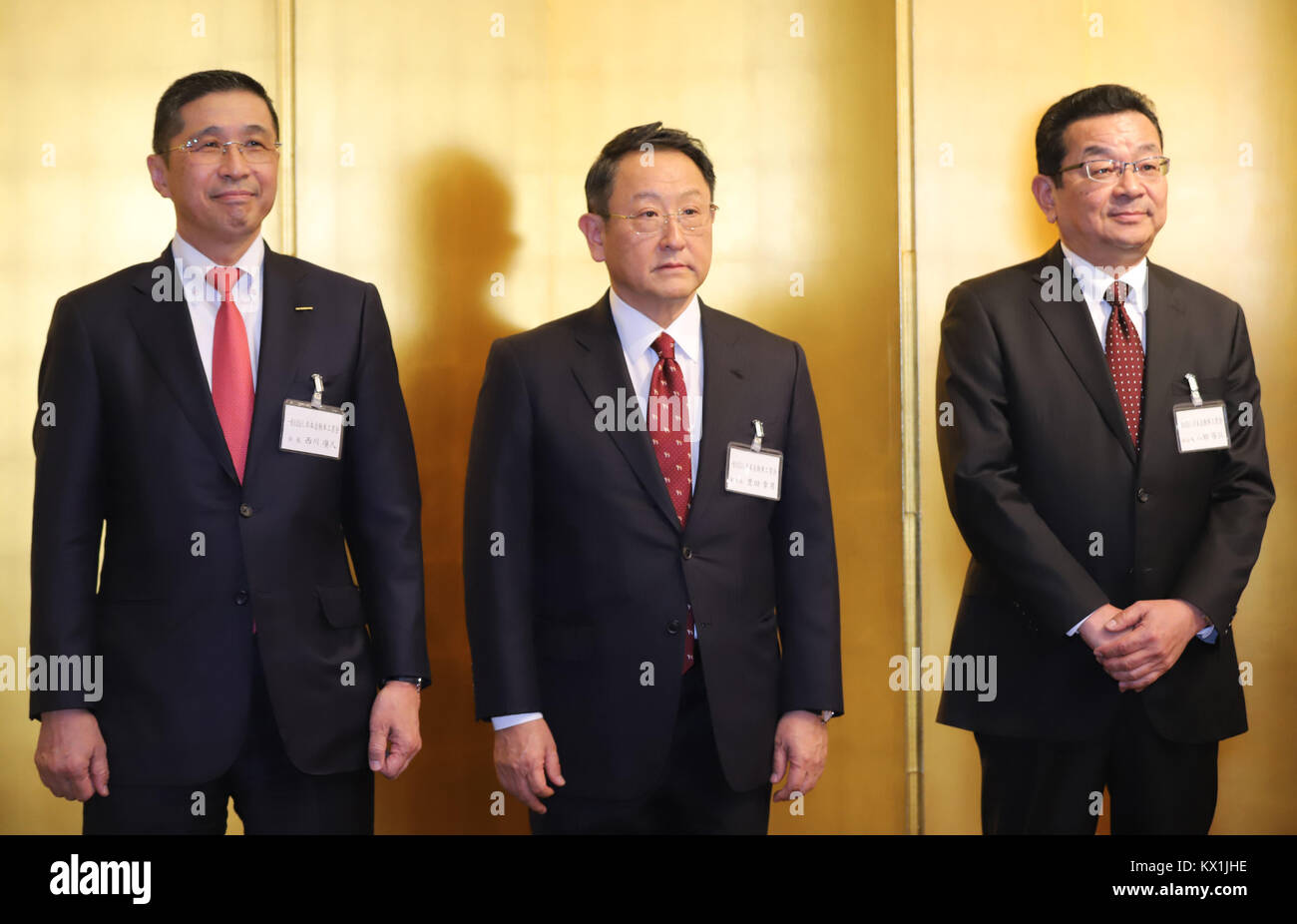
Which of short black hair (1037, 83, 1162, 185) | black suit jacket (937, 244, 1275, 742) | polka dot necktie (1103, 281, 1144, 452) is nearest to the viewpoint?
black suit jacket (937, 244, 1275, 742)

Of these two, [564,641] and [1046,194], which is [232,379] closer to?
[564,641]

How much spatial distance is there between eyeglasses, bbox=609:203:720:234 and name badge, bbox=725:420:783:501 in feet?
1.45

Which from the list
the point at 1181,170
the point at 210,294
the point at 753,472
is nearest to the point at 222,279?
the point at 210,294

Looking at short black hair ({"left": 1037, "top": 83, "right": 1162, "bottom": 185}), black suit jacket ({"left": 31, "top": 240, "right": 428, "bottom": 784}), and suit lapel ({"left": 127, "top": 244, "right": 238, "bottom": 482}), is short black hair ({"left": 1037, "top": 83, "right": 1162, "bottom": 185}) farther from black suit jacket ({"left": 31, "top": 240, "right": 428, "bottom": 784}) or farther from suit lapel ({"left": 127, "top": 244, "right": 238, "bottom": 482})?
suit lapel ({"left": 127, "top": 244, "right": 238, "bottom": 482})

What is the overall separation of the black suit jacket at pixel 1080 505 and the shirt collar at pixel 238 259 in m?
1.48

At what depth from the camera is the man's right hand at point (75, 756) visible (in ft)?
7.60

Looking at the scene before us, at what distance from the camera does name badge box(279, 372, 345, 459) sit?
8.01 feet

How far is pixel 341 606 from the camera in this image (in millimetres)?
2455

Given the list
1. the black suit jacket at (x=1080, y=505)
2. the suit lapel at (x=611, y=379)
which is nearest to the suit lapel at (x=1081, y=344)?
the black suit jacket at (x=1080, y=505)

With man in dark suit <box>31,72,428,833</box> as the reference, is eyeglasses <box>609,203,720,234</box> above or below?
above

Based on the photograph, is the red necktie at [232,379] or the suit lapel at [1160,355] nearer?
the red necktie at [232,379]

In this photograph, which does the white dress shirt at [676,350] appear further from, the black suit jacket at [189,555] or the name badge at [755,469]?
the black suit jacket at [189,555]

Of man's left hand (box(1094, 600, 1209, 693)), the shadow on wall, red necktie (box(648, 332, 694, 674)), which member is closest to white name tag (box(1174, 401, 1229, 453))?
man's left hand (box(1094, 600, 1209, 693))

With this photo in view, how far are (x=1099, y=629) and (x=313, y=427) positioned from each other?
1.61 meters
